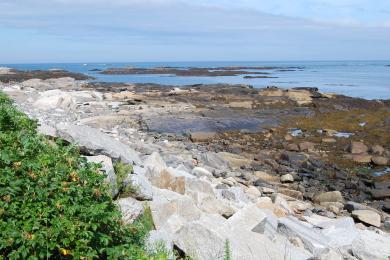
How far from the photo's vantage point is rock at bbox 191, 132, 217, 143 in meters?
20.0

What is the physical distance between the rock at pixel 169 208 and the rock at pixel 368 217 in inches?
229

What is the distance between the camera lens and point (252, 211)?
6.13 m

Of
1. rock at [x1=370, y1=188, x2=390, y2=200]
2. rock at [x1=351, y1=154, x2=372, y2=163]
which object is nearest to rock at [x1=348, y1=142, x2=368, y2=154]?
rock at [x1=351, y1=154, x2=372, y2=163]

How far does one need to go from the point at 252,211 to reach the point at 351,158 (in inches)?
497

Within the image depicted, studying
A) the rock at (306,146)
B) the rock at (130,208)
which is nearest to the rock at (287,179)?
the rock at (306,146)

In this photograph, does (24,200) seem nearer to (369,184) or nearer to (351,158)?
(369,184)

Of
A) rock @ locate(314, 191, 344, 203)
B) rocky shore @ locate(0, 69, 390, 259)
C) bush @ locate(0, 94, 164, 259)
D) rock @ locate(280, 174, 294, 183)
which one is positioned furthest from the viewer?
rock @ locate(280, 174, 294, 183)

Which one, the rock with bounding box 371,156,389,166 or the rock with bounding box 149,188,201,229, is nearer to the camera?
A: the rock with bounding box 149,188,201,229

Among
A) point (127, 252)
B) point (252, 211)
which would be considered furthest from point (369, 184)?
point (127, 252)

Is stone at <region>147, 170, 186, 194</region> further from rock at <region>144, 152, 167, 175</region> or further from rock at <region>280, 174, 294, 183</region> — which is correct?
rock at <region>280, 174, 294, 183</region>

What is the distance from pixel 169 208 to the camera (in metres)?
6.21

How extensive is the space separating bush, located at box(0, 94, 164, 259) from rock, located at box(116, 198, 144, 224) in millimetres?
983

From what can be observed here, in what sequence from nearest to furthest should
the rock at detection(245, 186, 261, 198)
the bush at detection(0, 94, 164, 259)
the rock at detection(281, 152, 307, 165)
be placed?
the bush at detection(0, 94, 164, 259) → the rock at detection(245, 186, 261, 198) → the rock at detection(281, 152, 307, 165)

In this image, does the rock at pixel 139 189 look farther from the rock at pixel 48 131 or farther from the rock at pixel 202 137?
the rock at pixel 202 137
